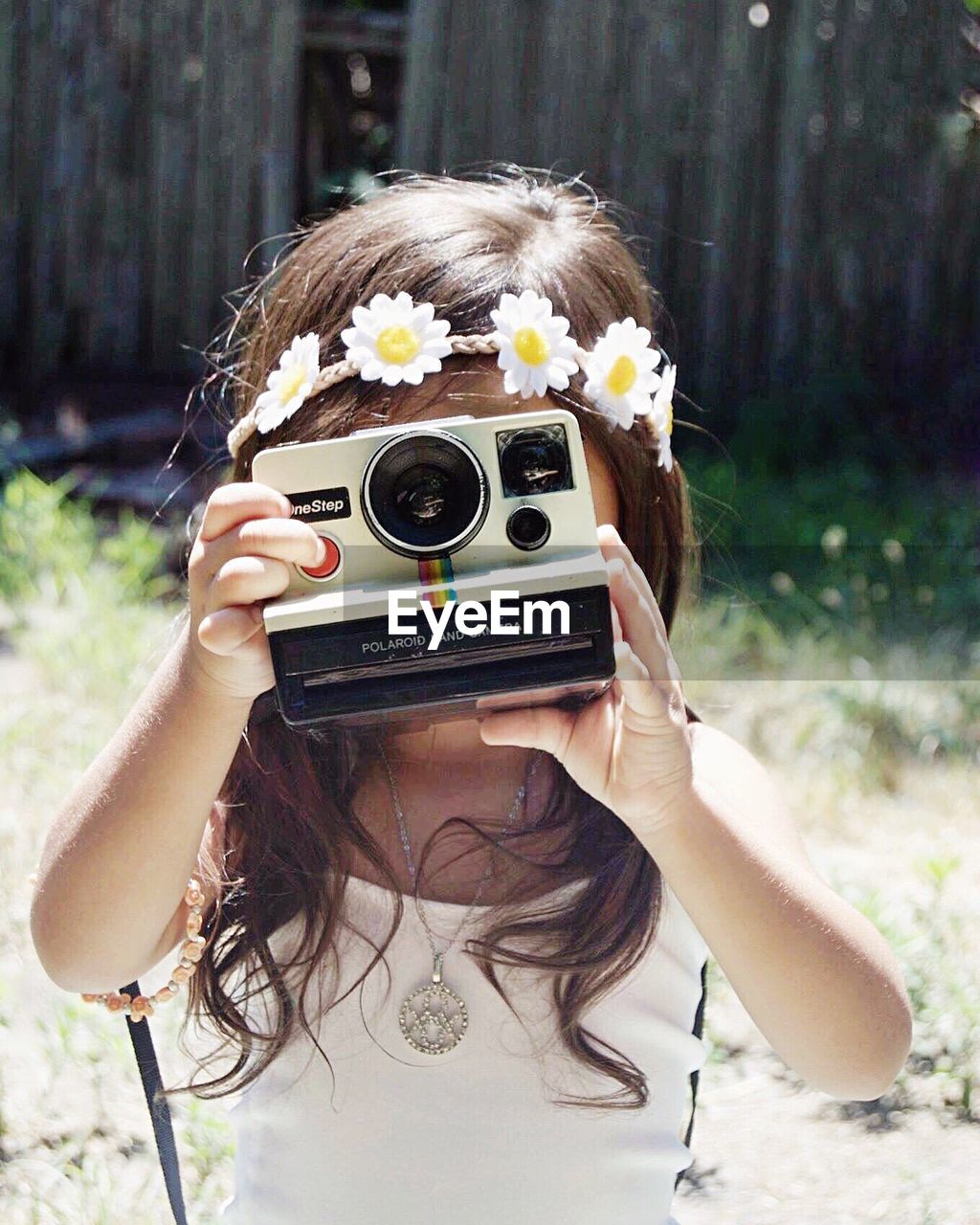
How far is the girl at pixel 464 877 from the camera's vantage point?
1.27m

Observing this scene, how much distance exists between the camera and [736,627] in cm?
367

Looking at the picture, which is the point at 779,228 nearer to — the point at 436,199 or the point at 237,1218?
the point at 436,199

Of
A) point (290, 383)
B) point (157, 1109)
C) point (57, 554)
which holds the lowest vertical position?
point (57, 554)

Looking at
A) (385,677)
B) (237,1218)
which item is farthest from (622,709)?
(237,1218)

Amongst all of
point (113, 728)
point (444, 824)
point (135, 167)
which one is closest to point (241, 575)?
point (444, 824)

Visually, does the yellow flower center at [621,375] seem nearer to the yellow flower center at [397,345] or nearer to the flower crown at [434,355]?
the flower crown at [434,355]

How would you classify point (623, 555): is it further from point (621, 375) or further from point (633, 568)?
point (621, 375)

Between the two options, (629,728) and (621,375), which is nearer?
(629,728)

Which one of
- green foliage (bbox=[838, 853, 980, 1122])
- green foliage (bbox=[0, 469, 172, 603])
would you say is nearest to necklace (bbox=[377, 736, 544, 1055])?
green foliage (bbox=[838, 853, 980, 1122])

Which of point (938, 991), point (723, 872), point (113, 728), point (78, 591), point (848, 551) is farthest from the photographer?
point (848, 551)

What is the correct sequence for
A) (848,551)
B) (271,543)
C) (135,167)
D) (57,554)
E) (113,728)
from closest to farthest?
(271,543), (113,728), (57,554), (848,551), (135,167)

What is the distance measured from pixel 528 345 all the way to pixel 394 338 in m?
0.12

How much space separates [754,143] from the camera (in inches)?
213

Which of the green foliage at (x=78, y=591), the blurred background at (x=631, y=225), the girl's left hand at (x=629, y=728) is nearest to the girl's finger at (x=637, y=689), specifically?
the girl's left hand at (x=629, y=728)
